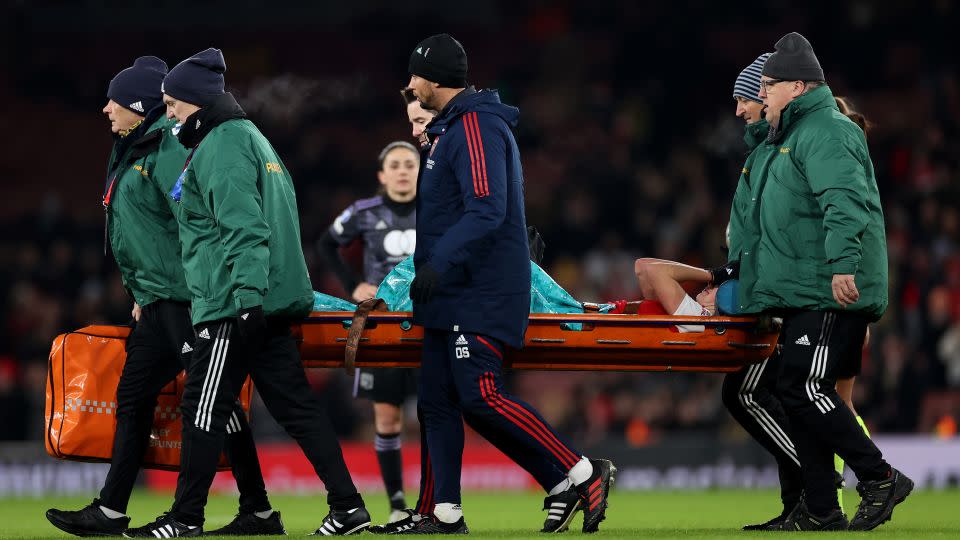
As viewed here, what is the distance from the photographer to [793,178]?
288 inches

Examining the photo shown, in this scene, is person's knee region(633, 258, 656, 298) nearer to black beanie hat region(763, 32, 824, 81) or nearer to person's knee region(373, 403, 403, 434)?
black beanie hat region(763, 32, 824, 81)

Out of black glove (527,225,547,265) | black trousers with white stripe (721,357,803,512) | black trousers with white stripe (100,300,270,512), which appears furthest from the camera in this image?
black glove (527,225,547,265)

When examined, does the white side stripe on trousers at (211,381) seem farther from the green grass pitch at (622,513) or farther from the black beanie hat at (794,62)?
the black beanie hat at (794,62)

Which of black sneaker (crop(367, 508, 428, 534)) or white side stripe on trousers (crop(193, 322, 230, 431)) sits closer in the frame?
white side stripe on trousers (crop(193, 322, 230, 431))

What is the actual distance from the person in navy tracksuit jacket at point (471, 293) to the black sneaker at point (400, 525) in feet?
0.52

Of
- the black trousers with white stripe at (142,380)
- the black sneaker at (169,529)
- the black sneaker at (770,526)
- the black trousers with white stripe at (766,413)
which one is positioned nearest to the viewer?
the black sneaker at (169,529)

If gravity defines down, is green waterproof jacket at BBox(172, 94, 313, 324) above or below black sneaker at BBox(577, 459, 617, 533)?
above

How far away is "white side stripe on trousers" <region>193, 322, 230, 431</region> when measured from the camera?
6977 millimetres

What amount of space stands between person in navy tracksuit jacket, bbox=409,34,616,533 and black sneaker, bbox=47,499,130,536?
148cm

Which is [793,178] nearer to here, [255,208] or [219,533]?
[255,208]

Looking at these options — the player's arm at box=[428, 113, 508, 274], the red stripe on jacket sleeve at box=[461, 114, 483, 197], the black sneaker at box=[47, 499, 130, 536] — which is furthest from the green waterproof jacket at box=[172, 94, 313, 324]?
the black sneaker at box=[47, 499, 130, 536]

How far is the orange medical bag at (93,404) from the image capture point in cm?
755

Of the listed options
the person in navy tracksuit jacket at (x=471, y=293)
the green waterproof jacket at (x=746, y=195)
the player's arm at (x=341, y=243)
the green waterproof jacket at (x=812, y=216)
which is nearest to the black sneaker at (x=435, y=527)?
the person in navy tracksuit jacket at (x=471, y=293)

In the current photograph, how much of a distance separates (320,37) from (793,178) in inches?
601
